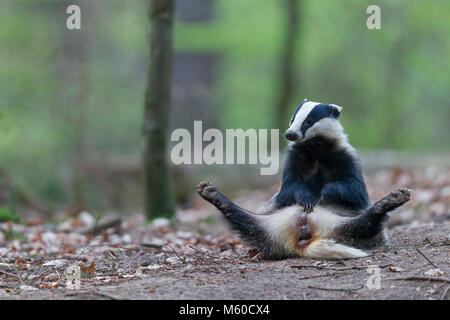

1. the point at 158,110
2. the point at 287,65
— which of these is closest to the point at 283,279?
the point at 158,110

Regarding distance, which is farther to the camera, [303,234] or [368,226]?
[303,234]

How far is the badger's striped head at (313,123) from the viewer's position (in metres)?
4.77

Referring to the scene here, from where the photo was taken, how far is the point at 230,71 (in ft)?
66.3

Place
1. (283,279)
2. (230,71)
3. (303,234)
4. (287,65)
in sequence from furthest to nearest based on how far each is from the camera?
(230,71)
(287,65)
(303,234)
(283,279)

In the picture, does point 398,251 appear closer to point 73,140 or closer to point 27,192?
point 27,192

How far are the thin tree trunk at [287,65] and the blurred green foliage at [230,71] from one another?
0.28 m

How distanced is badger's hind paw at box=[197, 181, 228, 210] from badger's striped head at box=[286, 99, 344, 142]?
692mm

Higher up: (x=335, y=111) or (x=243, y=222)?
(x=335, y=111)

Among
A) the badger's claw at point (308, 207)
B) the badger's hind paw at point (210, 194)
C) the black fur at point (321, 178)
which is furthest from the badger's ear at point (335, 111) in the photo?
the badger's hind paw at point (210, 194)

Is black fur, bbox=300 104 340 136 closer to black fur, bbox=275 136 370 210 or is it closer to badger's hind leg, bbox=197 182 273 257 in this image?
black fur, bbox=275 136 370 210

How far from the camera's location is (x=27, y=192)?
8.84 metres

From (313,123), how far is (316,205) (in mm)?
655

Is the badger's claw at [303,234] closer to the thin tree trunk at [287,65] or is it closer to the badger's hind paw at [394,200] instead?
the badger's hind paw at [394,200]

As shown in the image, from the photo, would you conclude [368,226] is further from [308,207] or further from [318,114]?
[318,114]
